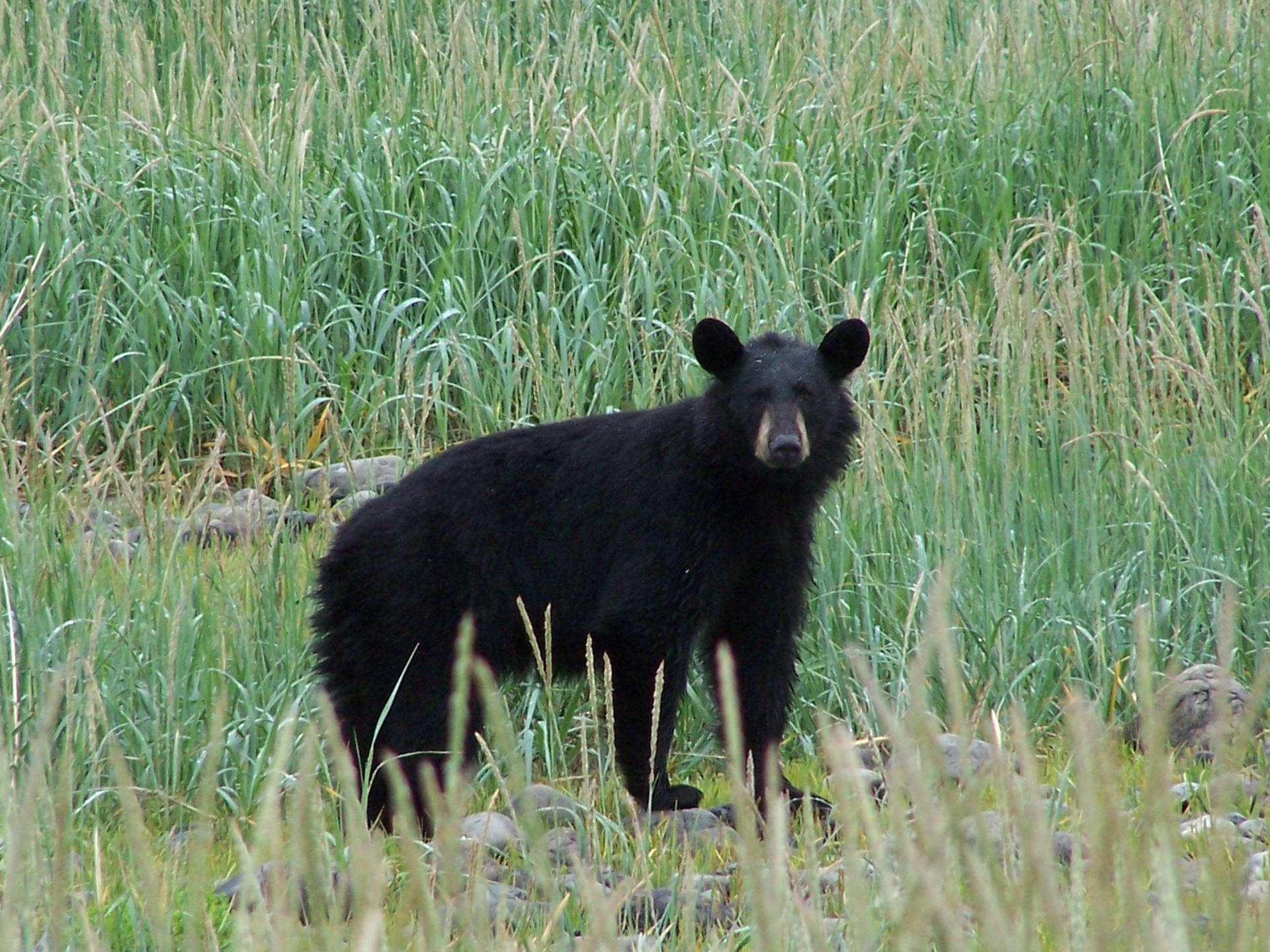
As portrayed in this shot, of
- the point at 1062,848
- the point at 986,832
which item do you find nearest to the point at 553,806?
the point at 1062,848

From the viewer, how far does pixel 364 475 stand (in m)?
5.66

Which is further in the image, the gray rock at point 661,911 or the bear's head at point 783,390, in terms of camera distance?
the bear's head at point 783,390

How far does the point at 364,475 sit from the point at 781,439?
7.56 feet

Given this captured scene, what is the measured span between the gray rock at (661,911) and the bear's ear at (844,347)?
1.71 m

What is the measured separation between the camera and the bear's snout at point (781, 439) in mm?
3832

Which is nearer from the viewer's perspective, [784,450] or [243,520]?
[784,450]

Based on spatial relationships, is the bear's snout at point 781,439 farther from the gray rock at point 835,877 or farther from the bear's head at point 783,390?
the gray rock at point 835,877

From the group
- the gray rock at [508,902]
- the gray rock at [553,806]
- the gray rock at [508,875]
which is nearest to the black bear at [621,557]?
the gray rock at [553,806]

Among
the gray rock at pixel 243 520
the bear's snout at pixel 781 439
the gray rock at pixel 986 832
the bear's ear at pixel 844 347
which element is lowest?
the gray rock at pixel 986 832

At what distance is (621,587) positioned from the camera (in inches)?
158

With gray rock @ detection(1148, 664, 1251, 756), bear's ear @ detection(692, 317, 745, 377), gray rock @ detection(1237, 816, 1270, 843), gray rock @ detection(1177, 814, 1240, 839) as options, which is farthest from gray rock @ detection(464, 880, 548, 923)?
gray rock @ detection(1148, 664, 1251, 756)

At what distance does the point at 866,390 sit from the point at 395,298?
7.35 feet

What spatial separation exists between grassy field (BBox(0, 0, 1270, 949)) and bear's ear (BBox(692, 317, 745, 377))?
2.15 feet

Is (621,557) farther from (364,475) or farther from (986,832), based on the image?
(986,832)
